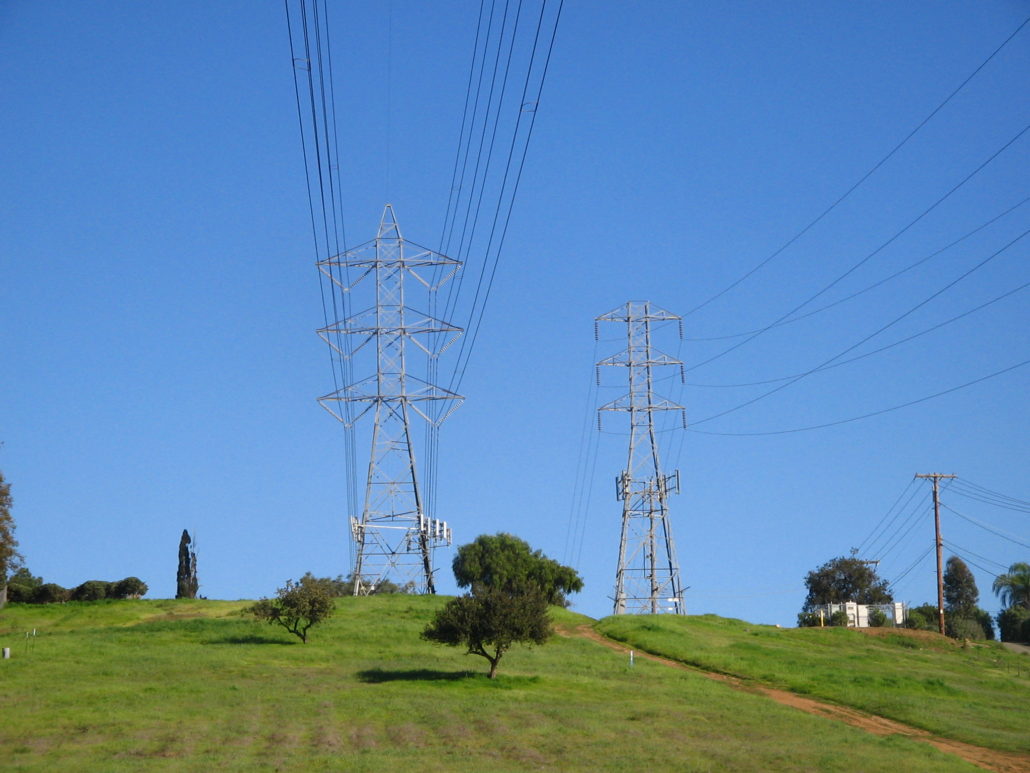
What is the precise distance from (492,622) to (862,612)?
71.8 metres

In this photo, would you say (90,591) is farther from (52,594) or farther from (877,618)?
(877,618)

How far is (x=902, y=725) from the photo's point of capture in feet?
171

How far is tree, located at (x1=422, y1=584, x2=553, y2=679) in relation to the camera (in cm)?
5847

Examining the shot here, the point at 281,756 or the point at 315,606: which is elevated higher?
the point at 315,606

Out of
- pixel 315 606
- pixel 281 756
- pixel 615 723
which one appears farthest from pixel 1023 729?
pixel 315 606

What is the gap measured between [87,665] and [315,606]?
48.1 feet

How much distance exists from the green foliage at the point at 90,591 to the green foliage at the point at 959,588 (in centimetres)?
10994

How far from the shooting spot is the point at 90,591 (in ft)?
392

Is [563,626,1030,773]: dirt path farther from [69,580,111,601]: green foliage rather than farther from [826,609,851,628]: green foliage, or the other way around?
[69,580,111,601]: green foliage

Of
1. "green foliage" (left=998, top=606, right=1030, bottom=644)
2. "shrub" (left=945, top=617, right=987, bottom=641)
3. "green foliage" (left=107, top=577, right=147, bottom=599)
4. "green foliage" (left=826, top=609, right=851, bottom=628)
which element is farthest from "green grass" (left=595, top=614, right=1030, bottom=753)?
"green foliage" (left=107, top=577, right=147, bottom=599)

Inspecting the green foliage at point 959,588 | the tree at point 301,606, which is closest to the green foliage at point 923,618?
the green foliage at point 959,588

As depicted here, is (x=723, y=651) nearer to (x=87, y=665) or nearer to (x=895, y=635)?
(x=895, y=635)

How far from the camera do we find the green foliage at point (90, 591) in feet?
392

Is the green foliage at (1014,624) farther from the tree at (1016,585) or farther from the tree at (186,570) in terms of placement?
the tree at (186,570)
